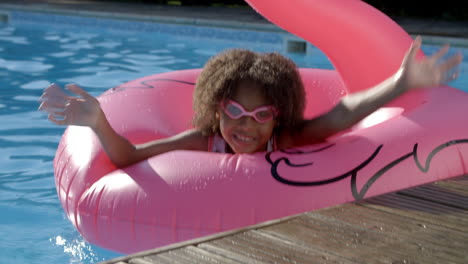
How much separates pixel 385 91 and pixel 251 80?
1.66 ft

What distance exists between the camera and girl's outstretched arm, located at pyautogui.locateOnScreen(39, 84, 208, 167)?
268 cm

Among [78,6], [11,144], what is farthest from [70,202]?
[78,6]

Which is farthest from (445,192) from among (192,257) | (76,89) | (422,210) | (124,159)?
(76,89)

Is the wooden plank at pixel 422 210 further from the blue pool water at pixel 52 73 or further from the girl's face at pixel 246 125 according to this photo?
the blue pool water at pixel 52 73

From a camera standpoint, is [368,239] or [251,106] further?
[251,106]

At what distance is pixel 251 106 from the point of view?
286 cm

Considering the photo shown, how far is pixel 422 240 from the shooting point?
206 centimetres

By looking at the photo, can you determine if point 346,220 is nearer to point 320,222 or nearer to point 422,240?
point 320,222

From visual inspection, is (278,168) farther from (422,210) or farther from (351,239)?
(351,239)

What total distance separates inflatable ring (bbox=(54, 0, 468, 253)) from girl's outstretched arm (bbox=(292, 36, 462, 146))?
8cm

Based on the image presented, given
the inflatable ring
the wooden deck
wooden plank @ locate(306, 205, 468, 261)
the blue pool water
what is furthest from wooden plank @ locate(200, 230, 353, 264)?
the blue pool water

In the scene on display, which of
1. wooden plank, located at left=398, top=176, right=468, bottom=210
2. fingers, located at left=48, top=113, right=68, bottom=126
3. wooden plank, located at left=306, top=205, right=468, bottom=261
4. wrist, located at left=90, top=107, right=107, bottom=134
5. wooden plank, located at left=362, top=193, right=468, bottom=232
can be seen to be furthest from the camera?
wrist, located at left=90, top=107, right=107, bottom=134

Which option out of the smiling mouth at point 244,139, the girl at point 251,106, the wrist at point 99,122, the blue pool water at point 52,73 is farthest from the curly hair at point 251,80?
the blue pool water at point 52,73

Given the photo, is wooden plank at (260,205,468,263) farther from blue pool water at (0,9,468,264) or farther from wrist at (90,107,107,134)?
blue pool water at (0,9,468,264)
